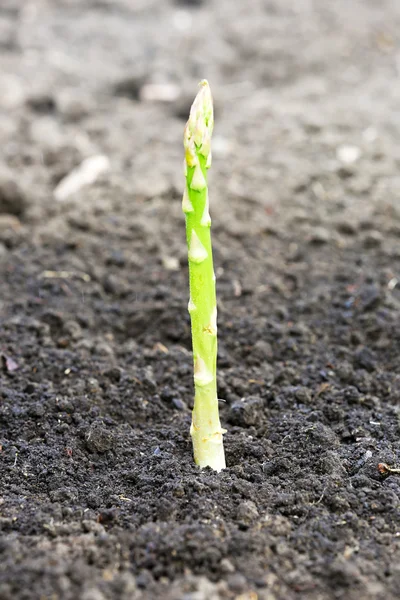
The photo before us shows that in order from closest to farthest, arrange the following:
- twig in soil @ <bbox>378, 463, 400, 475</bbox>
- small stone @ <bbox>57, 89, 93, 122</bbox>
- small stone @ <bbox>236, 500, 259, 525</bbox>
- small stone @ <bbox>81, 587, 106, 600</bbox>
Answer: small stone @ <bbox>81, 587, 106, 600</bbox> < small stone @ <bbox>236, 500, 259, 525</bbox> < twig in soil @ <bbox>378, 463, 400, 475</bbox> < small stone @ <bbox>57, 89, 93, 122</bbox>

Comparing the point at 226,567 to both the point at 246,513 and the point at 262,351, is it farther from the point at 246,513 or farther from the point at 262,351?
the point at 262,351

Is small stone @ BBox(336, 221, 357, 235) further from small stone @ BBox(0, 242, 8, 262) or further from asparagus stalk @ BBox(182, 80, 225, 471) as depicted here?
asparagus stalk @ BBox(182, 80, 225, 471)

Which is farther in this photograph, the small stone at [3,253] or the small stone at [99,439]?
the small stone at [3,253]

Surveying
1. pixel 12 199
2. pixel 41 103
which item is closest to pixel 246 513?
pixel 12 199

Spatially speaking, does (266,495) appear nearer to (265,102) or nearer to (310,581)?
(310,581)

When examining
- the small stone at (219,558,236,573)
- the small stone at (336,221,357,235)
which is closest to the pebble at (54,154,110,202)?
the small stone at (336,221,357,235)

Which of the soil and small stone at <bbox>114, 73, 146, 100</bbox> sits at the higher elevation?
the soil

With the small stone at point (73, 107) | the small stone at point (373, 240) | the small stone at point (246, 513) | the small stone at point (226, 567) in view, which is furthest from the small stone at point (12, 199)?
the small stone at point (226, 567)

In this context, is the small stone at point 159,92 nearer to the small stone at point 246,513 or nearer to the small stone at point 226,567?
the small stone at point 246,513
